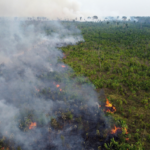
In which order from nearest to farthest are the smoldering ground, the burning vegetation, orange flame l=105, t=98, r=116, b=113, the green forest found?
the burning vegetation
the smoldering ground
the green forest
orange flame l=105, t=98, r=116, b=113

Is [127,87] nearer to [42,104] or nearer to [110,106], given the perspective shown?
[110,106]

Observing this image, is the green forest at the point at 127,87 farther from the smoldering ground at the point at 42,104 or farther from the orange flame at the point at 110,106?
the smoldering ground at the point at 42,104

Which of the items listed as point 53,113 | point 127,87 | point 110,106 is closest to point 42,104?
point 53,113

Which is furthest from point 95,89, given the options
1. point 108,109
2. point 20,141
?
point 20,141

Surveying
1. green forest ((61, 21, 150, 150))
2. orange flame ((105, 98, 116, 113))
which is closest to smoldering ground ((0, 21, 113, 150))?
orange flame ((105, 98, 116, 113))

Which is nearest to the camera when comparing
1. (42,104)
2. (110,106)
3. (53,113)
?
(53,113)

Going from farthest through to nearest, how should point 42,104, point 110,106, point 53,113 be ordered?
point 110,106 → point 42,104 → point 53,113

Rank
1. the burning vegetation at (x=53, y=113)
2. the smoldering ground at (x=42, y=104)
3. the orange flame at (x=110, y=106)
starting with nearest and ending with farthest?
the burning vegetation at (x=53, y=113) → the smoldering ground at (x=42, y=104) → the orange flame at (x=110, y=106)

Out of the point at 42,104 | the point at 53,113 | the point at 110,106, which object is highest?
the point at 42,104

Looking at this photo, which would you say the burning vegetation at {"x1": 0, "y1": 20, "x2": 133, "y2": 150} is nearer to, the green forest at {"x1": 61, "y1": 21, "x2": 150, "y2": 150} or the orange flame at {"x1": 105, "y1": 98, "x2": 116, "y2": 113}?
the orange flame at {"x1": 105, "y1": 98, "x2": 116, "y2": 113}

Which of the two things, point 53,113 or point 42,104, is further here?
point 42,104

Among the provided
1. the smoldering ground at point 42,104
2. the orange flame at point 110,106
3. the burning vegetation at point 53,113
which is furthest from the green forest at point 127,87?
the smoldering ground at point 42,104
